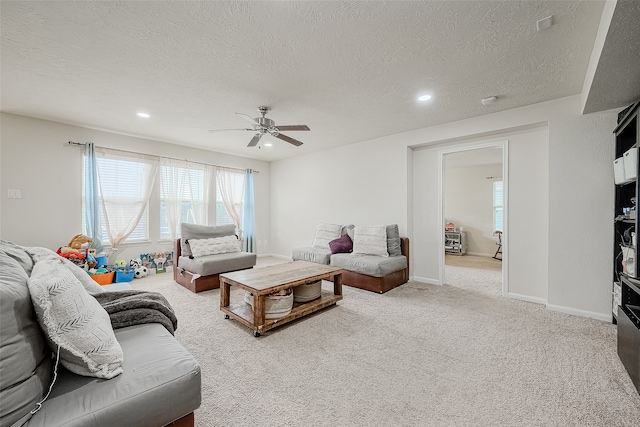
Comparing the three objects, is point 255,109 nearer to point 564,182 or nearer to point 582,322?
point 564,182

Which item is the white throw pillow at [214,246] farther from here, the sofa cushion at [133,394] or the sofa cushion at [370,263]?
the sofa cushion at [133,394]

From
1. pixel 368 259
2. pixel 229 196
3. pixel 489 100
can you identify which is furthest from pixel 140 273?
pixel 489 100

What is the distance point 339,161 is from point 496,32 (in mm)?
3554

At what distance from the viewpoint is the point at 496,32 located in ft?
6.44

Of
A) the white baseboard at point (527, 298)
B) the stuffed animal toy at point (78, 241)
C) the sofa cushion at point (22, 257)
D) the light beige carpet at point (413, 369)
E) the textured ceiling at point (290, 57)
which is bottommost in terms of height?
the light beige carpet at point (413, 369)

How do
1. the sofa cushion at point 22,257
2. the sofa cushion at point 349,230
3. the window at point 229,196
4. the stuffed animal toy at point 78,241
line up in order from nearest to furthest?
1. the sofa cushion at point 22,257
2. the stuffed animal toy at point 78,241
3. the sofa cushion at point 349,230
4. the window at point 229,196

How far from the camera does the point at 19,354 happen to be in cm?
92

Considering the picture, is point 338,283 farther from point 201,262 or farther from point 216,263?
point 201,262

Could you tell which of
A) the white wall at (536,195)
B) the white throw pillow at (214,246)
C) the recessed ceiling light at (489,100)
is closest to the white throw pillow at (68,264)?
the white throw pillow at (214,246)

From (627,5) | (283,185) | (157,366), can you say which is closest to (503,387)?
(157,366)

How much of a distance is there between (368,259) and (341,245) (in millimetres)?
686

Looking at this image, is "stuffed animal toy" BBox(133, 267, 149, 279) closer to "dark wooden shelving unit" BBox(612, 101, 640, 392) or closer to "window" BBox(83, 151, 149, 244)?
"window" BBox(83, 151, 149, 244)

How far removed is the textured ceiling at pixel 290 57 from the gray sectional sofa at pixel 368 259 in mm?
1976

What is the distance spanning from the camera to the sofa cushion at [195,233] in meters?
4.23
